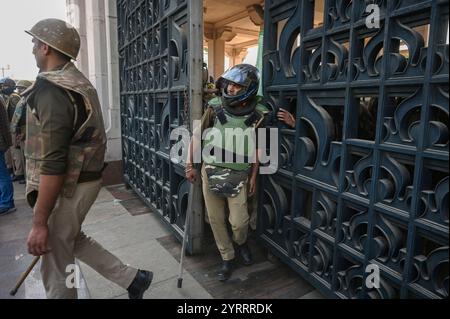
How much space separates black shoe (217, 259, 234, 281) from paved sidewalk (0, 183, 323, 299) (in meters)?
0.05

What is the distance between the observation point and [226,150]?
9.24 feet

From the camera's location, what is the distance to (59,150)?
6.14 feet

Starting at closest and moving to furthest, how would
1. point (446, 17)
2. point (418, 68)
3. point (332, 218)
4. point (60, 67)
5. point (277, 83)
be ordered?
1. point (446, 17)
2. point (418, 68)
3. point (60, 67)
4. point (332, 218)
5. point (277, 83)

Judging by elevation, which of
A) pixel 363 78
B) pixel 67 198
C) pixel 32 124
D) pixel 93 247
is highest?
pixel 363 78

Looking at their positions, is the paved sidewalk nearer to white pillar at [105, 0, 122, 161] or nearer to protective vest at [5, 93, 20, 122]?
white pillar at [105, 0, 122, 161]

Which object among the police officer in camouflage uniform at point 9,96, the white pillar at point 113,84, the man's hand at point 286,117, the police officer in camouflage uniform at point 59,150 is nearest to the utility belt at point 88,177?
the police officer in camouflage uniform at point 59,150

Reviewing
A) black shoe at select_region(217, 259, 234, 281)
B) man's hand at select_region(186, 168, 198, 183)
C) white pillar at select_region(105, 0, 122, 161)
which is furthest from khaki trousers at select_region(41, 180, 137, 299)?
white pillar at select_region(105, 0, 122, 161)

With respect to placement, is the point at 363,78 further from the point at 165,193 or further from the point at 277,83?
the point at 165,193

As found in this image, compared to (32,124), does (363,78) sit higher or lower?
higher

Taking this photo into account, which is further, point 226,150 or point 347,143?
point 226,150

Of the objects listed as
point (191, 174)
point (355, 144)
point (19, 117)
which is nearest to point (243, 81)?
point (191, 174)

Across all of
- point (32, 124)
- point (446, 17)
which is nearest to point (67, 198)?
point (32, 124)

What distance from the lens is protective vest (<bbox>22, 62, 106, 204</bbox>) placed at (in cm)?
196

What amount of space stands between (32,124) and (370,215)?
7.03ft
